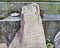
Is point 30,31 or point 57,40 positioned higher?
point 30,31

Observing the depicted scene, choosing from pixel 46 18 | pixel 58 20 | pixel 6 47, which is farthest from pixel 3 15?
pixel 58 20

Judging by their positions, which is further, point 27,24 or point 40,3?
point 40,3

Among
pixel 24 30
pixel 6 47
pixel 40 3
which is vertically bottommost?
pixel 6 47

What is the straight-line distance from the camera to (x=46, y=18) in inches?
88.2

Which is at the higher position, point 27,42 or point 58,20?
point 58,20

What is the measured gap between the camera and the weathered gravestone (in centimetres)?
211

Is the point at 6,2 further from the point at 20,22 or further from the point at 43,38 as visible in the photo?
the point at 43,38

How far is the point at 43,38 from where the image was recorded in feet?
7.07

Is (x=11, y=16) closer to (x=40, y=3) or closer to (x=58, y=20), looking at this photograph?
(x=40, y=3)

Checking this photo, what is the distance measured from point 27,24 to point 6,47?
0.40 m

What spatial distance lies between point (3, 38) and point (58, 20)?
72cm

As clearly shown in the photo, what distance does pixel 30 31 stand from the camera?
211cm

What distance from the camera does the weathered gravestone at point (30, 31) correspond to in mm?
2109

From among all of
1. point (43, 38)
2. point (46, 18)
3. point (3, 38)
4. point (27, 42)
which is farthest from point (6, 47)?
point (46, 18)
